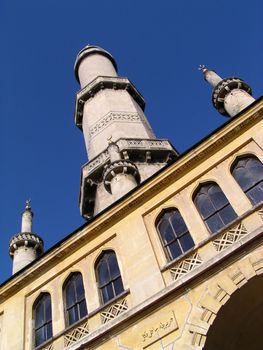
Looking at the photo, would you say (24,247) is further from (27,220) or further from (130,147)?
(130,147)

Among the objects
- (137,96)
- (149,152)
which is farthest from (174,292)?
(137,96)

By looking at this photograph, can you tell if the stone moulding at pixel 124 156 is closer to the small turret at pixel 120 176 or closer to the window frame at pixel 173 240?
the small turret at pixel 120 176

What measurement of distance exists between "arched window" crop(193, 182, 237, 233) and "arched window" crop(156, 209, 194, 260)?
1.98 feet

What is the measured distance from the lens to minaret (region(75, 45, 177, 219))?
16297mm

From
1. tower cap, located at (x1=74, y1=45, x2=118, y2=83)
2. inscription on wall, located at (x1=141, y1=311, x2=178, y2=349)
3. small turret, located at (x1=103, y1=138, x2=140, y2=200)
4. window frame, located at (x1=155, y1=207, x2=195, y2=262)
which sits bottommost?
inscription on wall, located at (x1=141, y1=311, x2=178, y2=349)

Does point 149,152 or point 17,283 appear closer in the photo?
point 17,283

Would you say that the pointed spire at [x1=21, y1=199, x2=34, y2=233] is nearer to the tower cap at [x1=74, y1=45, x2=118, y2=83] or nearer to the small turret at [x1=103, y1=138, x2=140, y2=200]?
the small turret at [x1=103, y1=138, x2=140, y2=200]

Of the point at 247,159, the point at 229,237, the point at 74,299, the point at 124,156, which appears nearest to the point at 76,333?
the point at 74,299

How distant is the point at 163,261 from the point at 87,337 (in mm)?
2601

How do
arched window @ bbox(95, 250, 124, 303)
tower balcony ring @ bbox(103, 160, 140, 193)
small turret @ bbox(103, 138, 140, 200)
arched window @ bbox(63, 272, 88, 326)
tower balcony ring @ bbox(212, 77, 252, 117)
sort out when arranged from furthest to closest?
tower balcony ring @ bbox(212, 77, 252, 117) < tower balcony ring @ bbox(103, 160, 140, 193) < small turret @ bbox(103, 138, 140, 200) < arched window @ bbox(63, 272, 88, 326) < arched window @ bbox(95, 250, 124, 303)

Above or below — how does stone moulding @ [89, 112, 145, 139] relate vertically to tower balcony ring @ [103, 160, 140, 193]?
above

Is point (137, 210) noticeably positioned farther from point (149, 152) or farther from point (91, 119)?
point (91, 119)

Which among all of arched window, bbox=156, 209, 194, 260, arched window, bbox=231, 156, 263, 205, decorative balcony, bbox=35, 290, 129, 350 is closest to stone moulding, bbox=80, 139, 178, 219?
arched window, bbox=156, 209, 194, 260

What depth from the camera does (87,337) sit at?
433 inches
